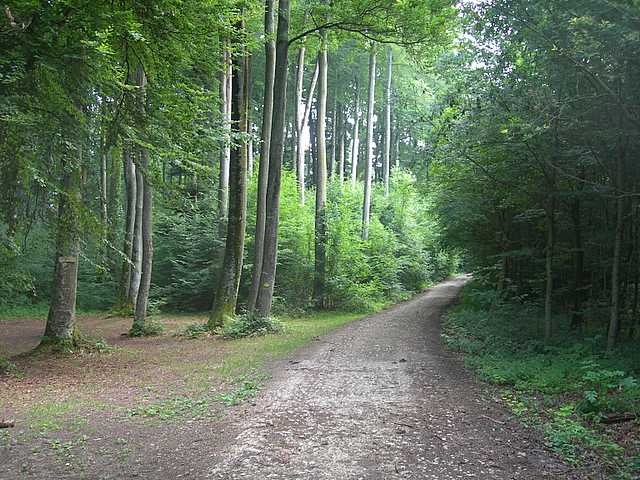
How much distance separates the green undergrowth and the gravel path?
360 mm

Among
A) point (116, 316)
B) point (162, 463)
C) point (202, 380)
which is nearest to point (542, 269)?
point (202, 380)

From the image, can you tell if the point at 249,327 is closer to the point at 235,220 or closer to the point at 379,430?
the point at 235,220

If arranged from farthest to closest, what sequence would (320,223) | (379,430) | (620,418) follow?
(320,223) < (620,418) < (379,430)

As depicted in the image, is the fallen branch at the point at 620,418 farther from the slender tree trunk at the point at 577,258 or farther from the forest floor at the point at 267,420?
the slender tree trunk at the point at 577,258

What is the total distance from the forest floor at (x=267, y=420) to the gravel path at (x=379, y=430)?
0.7 inches

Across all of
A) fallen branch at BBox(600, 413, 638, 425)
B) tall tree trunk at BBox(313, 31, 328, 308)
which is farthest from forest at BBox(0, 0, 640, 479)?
tall tree trunk at BBox(313, 31, 328, 308)

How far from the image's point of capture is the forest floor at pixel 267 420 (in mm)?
4277

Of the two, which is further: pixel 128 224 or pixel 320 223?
pixel 320 223

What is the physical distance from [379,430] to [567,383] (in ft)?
11.1

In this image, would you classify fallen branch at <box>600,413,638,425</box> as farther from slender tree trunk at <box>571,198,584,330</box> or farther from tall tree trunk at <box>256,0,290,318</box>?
tall tree trunk at <box>256,0,290,318</box>

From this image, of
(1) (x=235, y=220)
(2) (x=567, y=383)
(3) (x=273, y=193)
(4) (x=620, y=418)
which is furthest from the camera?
(1) (x=235, y=220)

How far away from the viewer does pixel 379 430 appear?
5145 mm

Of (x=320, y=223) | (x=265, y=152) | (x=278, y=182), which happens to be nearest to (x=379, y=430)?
(x=278, y=182)

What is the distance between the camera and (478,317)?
1400 centimetres
